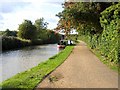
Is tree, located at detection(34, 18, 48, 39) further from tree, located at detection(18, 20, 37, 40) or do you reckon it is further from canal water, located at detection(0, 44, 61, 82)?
canal water, located at detection(0, 44, 61, 82)

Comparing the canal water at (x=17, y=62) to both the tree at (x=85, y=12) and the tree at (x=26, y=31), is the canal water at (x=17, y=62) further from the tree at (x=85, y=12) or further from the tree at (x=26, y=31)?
the tree at (x=26, y=31)

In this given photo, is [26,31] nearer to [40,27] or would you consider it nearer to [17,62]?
[40,27]

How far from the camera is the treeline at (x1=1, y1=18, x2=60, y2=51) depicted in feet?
183

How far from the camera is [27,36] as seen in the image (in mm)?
83125

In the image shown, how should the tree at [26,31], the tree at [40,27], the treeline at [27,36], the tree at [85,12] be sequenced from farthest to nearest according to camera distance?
the tree at [40,27] → the tree at [26,31] → the treeline at [27,36] → the tree at [85,12]

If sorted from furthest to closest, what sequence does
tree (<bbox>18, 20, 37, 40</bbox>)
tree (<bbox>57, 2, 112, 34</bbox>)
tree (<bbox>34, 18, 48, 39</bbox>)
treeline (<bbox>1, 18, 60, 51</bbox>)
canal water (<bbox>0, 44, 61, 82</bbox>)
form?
tree (<bbox>34, 18, 48, 39</bbox>) → tree (<bbox>18, 20, 37, 40</bbox>) → treeline (<bbox>1, 18, 60, 51</bbox>) → tree (<bbox>57, 2, 112, 34</bbox>) → canal water (<bbox>0, 44, 61, 82</bbox>)

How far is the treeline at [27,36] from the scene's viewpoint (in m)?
55.9

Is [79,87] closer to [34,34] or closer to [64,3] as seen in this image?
[64,3]

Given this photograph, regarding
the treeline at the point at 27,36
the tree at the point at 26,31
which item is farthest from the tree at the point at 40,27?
the tree at the point at 26,31

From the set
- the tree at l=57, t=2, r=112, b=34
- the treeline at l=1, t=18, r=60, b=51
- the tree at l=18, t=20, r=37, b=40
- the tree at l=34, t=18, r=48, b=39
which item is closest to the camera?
the tree at l=57, t=2, r=112, b=34

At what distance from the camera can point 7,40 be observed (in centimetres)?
5409

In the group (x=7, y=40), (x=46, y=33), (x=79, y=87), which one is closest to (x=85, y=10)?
(x=79, y=87)

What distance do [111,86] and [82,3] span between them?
1784cm

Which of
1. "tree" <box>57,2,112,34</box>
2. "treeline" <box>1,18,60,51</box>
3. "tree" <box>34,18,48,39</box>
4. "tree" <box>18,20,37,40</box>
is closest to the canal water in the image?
"tree" <box>57,2,112,34</box>
